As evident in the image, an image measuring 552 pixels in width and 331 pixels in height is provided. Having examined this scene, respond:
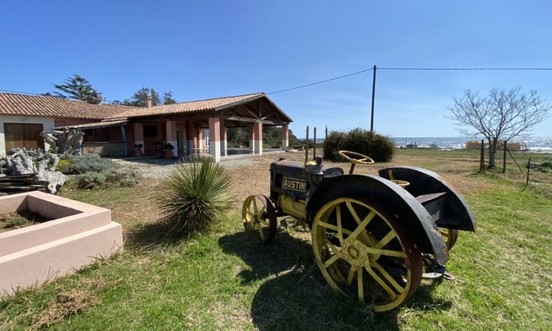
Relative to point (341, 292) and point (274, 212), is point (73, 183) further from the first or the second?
point (341, 292)

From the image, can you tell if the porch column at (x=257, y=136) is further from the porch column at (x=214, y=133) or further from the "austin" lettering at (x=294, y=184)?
the "austin" lettering at (x=294, y=184)

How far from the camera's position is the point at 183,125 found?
65.9ft

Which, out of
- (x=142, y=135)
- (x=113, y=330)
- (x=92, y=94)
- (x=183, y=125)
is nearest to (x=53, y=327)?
(x=113, y=330)

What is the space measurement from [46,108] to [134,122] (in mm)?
4820

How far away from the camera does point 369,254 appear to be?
7.60ft

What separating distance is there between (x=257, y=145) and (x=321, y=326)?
16.7 m

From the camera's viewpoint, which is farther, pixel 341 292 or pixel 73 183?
pixel 73 183

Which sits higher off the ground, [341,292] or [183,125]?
[183,125]

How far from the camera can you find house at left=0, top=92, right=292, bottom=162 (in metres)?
14.4

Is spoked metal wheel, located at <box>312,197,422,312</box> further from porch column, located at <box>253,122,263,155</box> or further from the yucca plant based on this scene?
porch column, located at <box>253,122,263,155</box>

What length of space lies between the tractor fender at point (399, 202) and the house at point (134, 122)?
1092cm

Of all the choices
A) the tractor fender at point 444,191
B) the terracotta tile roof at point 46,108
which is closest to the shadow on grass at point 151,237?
the tractor fender at point 444,191

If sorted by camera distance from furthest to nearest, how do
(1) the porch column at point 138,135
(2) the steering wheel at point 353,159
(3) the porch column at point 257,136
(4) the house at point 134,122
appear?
1. (3) the porch column at point 257,136
2. (1) the porch column at point 138,135
3. (4) the house at point 134,122
4. (2) the steering wheel at point 353,159

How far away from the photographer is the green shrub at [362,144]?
15.9 meters
